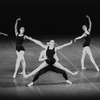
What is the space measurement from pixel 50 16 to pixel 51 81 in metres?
15.3

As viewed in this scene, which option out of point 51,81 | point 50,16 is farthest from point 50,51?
Result: point 50,16

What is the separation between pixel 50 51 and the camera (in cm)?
1521

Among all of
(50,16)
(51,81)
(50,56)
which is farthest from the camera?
(50,16)

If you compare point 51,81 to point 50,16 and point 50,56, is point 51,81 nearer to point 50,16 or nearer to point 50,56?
point 50,56

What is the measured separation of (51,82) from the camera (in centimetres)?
1611

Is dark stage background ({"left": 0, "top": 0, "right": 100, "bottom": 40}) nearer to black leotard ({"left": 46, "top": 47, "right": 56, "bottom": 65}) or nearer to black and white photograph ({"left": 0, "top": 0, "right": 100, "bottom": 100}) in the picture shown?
black and white photograph ({"left": 0, "top": 0, "right": 100, "bottom": 100})

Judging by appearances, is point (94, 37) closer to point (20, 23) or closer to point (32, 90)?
point (20, 23)

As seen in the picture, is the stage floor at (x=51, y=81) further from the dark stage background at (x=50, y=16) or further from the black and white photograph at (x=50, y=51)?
the dark stage background at (x=50, y=16)

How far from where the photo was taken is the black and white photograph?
15.2 meters

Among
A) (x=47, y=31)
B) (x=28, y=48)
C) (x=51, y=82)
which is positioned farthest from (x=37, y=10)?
(x=51, y=82)

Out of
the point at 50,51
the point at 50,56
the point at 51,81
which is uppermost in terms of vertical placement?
the point at 50,51

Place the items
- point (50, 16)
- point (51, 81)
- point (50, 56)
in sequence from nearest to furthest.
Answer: point (50, 56) < point (51, 81) < point (50, 16)

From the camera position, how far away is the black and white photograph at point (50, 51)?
15172 mm

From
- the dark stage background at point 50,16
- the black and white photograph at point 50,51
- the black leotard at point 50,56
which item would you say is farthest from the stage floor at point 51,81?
the dark stage background at point 50,16
